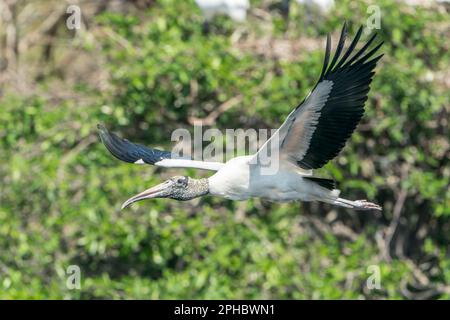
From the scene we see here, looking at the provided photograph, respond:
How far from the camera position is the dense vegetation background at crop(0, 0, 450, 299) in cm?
798

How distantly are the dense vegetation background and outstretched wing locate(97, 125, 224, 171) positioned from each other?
5.52ft

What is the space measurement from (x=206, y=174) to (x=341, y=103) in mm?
2708

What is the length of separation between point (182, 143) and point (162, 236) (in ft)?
2.38

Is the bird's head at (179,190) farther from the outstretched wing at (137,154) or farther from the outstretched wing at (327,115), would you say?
the outstretched wing at (327,115)

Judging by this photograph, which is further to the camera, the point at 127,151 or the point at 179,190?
the point at 127,151

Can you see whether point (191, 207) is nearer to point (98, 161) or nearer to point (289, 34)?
point (98, 161)

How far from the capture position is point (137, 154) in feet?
20.4

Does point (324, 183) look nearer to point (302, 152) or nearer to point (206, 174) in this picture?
point (302, 152)

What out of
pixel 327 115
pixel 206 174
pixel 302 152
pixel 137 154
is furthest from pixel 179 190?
pixel 206 174

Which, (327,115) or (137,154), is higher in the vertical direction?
(327,115)

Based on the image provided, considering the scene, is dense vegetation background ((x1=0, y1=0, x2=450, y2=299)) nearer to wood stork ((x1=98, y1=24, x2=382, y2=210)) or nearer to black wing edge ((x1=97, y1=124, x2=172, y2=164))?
black wing edge ((x1=97, y1=124, x2=172, y2=164))

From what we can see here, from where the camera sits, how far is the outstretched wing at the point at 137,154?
19.7 feet

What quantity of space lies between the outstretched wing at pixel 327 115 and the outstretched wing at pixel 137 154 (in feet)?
1.44

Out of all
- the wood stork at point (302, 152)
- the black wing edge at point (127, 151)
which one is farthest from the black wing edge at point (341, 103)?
the black wing edge at point (127, 151)
